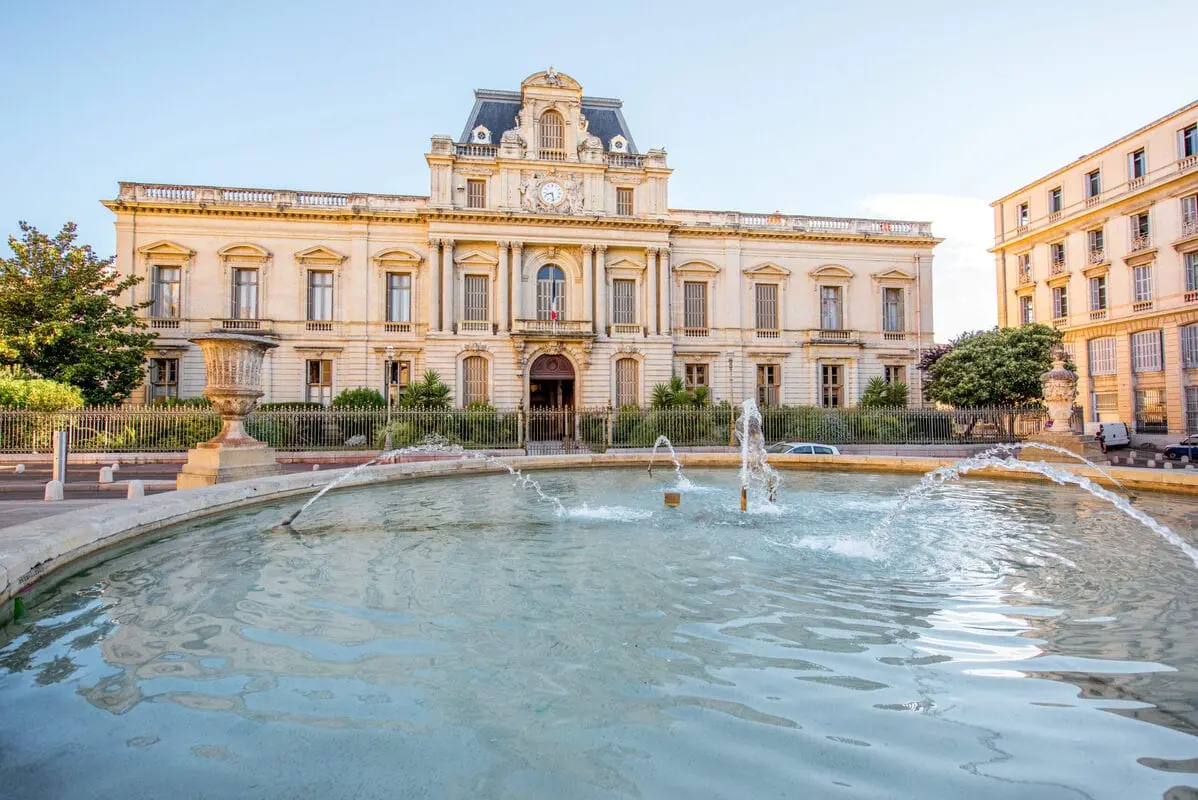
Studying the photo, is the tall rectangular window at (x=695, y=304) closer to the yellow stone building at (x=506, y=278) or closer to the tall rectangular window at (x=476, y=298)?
the yellow stone building at (x=506, y=278)

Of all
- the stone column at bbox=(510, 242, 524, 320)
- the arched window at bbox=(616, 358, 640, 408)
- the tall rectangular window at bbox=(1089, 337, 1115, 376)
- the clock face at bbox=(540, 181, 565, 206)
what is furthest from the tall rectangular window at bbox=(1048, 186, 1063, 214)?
the stone column at bbox=(510, 242, 524, 320)

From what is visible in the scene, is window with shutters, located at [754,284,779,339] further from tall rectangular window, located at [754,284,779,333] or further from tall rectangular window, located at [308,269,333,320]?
tall rectangular window, located at [308,269,333,320]

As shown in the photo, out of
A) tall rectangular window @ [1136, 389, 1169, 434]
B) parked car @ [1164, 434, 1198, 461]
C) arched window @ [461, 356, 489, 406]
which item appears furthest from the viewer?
tall rectangular window @ [1136, 389, 1169, 434]

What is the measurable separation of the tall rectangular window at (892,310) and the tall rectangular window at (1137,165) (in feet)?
42.5

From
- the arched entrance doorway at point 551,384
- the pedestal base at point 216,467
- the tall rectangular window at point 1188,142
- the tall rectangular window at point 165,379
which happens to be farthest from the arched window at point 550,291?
the tall rectangular window at point 1188,142

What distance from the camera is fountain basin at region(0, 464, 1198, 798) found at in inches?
89.3

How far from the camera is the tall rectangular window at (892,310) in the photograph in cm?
3222

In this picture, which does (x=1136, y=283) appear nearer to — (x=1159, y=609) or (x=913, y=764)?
(x=1159, y=609)

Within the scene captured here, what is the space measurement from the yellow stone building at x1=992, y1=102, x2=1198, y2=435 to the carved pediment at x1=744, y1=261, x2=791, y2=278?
17554 mm

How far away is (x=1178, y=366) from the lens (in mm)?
28984

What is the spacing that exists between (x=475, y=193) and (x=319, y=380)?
11159 mm

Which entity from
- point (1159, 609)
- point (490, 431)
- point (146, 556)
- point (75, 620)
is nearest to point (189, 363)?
point (490, 431)

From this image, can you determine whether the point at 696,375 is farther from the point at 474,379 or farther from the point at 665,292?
the point at 474,379

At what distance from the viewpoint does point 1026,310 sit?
38281 mm
